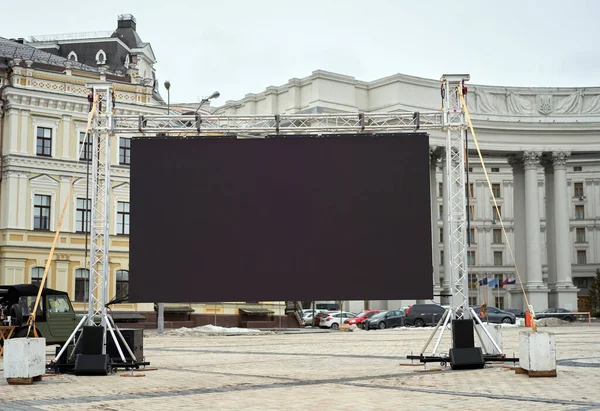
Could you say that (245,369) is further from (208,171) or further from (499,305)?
(499,305)

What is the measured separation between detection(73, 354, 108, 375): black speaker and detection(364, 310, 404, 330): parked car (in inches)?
1441

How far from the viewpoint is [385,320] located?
53.7m

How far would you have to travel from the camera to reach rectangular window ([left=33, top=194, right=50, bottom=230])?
5181cm

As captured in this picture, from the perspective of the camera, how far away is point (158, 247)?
61.3 feet

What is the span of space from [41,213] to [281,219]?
37.4 metres

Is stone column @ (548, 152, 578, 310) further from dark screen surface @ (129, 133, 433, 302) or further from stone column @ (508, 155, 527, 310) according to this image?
dark screen surface @ (129, 133, 433, 302)

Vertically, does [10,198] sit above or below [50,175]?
below

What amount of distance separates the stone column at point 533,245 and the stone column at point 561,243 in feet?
5.48

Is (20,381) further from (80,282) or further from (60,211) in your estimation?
(60,211)

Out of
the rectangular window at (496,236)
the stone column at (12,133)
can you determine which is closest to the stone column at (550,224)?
the rectangular window at (496,236)

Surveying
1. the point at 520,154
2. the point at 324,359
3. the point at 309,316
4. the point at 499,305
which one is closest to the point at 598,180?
the point at 499,305

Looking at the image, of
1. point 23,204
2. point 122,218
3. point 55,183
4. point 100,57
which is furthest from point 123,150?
point 100,57

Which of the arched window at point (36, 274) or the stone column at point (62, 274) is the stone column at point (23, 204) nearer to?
the arched window at point (36, 274)

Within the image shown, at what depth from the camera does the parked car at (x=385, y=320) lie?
5316cm
